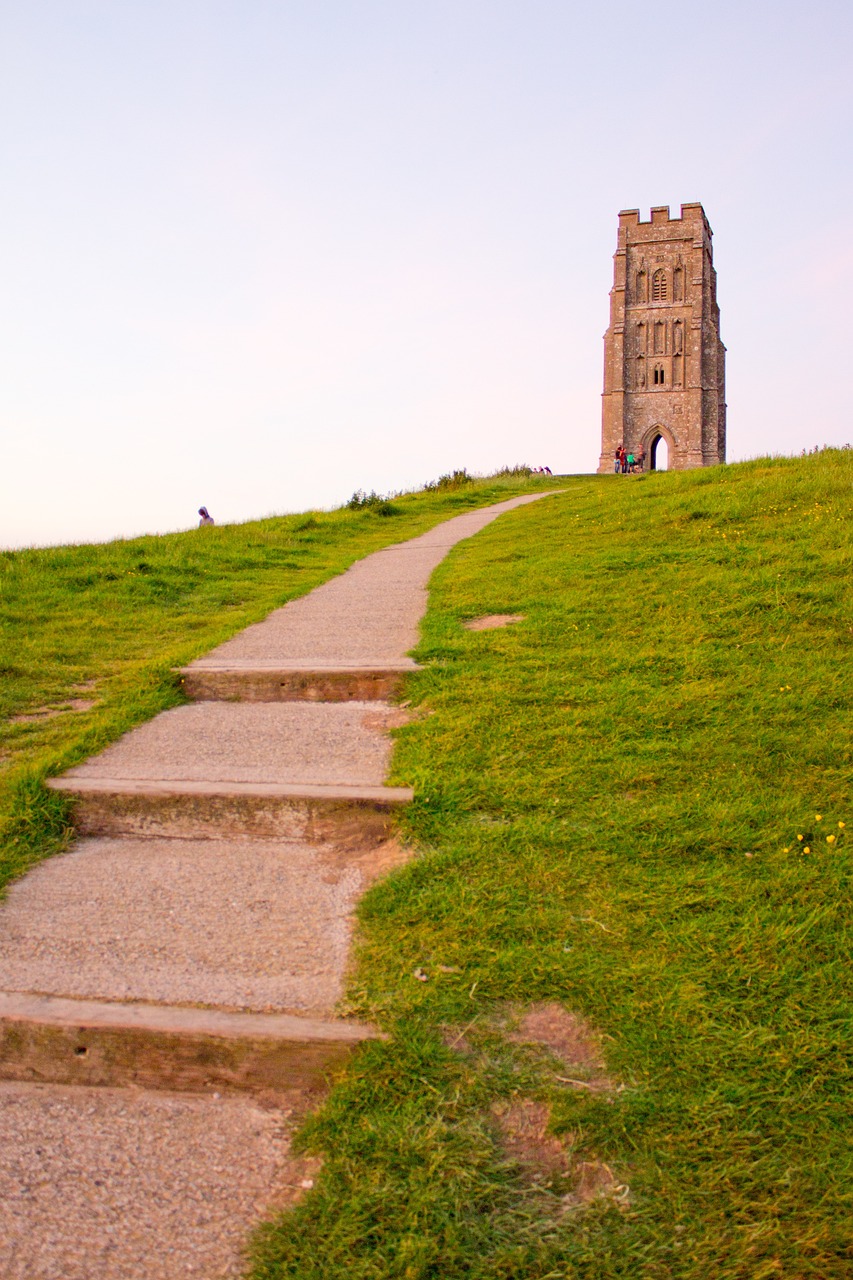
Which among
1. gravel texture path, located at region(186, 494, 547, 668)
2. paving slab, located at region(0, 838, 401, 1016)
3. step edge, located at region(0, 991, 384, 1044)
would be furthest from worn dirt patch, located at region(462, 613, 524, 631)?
step edge, located at region(0, 991, 384, 1044)

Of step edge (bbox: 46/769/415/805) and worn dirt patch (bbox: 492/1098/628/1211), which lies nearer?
worn dirt patch (bbox: 492/1098/628/1211)

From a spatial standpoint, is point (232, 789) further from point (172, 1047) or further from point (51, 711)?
point (51, 711)

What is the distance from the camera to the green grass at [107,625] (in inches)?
177

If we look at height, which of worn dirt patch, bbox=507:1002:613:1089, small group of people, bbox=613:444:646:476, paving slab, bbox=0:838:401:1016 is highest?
small group of people, bbox=613:444:646:476

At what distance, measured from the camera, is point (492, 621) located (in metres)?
7.32

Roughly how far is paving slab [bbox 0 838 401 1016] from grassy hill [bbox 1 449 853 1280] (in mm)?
204

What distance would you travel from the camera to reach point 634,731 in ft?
15.2

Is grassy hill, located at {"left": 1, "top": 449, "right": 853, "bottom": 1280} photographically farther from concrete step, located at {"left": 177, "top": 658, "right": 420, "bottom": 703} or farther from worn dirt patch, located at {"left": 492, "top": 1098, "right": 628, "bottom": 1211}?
concrete step, located at {"left": 177, "top": 658, "right": 420, "bottom": 703}

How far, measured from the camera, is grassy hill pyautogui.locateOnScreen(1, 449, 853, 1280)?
6.95 ft

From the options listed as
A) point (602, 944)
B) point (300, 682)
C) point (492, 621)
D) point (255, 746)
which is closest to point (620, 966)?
point (602, 944)

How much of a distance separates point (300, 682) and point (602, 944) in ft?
11.3

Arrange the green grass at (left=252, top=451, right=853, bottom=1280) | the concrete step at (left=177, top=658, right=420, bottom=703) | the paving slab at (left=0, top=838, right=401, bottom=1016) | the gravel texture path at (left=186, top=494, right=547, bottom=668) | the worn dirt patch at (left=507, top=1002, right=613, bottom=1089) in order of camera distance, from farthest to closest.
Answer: the gravel texture path at (left=186, top=494, right=547, bottom=668) → the concrete step at (left=177, top=658, right=420, bottom=703) → the paving slab at (left=0, top=838, right=401, bottom=1016) → the worn dirt patch at (left=507, top=1002, right=613, bottom=1089) → the green grass at (left=252, top=451, right=853, bottom=1280)

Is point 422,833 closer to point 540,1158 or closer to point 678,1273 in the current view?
point 540,1158

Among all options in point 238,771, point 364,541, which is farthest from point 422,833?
point 364,541
